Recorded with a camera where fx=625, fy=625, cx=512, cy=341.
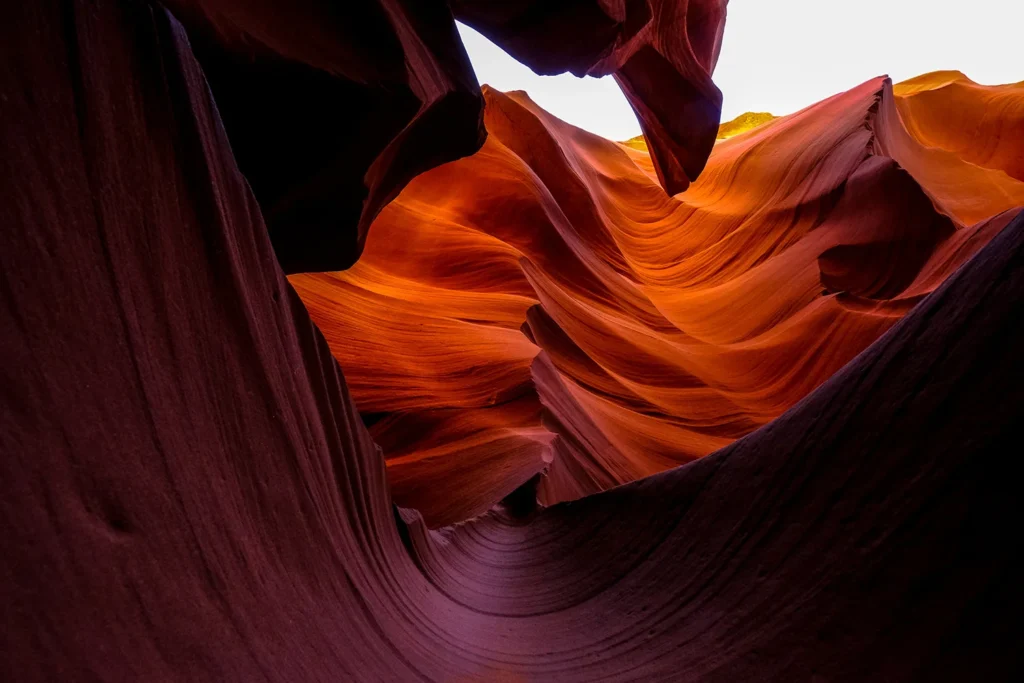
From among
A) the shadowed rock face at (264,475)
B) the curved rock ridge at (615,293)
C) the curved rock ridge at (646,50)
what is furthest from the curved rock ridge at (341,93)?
Answer: the curved rock ridge at (615,293)

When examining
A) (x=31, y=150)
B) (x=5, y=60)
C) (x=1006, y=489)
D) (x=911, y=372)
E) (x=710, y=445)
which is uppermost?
(x=5, y=60)

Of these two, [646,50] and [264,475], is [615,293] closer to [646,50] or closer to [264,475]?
[646,50]

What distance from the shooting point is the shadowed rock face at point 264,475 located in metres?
0.68

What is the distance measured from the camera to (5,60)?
724 mm

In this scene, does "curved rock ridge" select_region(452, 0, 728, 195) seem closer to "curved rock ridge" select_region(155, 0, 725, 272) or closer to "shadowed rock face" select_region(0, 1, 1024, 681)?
"curved rock ridge" select_region(155, 0, 725, 272)

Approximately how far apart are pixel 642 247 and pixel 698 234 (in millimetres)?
718

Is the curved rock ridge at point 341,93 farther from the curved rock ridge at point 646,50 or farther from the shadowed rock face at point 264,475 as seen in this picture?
the shadowed rock face at point 264,475

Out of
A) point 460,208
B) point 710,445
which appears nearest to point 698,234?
point 460,208

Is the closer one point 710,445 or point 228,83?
point 228,83

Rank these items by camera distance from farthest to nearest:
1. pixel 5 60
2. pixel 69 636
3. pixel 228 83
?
pixel 228 83
pixel 5 60
pixel 69 636

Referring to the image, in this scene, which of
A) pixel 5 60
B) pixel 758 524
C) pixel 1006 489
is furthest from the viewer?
pixel 758 524

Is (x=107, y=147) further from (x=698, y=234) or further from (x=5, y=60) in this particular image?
(x=698, y=234)

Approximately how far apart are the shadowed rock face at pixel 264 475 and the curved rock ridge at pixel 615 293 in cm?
126

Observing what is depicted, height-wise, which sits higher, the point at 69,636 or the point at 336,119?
the point at 336,119
